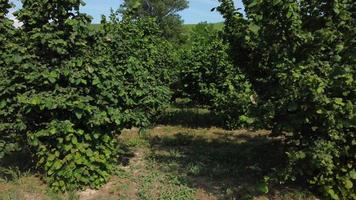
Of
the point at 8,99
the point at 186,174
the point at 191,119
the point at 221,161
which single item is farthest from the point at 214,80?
the point at 8,99

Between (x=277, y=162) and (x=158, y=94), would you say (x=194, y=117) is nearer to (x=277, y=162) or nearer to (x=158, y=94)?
(x=158, y=94)

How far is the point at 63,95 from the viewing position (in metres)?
5.53

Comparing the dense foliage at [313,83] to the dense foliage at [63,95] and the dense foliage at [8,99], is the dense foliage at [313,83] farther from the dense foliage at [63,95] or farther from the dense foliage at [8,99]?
the dense foliage at [8,99]

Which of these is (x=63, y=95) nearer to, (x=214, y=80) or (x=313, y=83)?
(x=313, y=83)

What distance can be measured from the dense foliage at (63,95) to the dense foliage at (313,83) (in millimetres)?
1893

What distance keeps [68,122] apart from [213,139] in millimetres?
3609

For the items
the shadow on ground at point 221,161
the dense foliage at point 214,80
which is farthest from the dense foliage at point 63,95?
the dense foliage at point 214,80

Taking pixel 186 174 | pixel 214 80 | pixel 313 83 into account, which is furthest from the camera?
pixel 214 80

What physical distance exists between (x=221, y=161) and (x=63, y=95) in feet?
8.47

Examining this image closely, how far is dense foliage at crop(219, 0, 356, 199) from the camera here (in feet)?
16.1

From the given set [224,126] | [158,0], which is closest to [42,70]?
[224,126]

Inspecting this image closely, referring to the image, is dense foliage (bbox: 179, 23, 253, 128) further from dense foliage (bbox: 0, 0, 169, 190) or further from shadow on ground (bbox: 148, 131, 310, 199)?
dense foliage (bbox: 0, 0, 169, 190)

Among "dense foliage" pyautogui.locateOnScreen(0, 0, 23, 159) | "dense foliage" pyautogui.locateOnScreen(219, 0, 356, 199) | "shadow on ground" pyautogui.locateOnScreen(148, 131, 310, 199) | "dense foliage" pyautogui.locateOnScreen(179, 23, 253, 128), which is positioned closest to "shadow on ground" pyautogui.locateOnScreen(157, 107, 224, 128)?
"dense foliage" pyautogui.locateOnScreen(179, 23, 253, 128)

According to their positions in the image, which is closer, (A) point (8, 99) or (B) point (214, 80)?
(A) point (8, 99)
